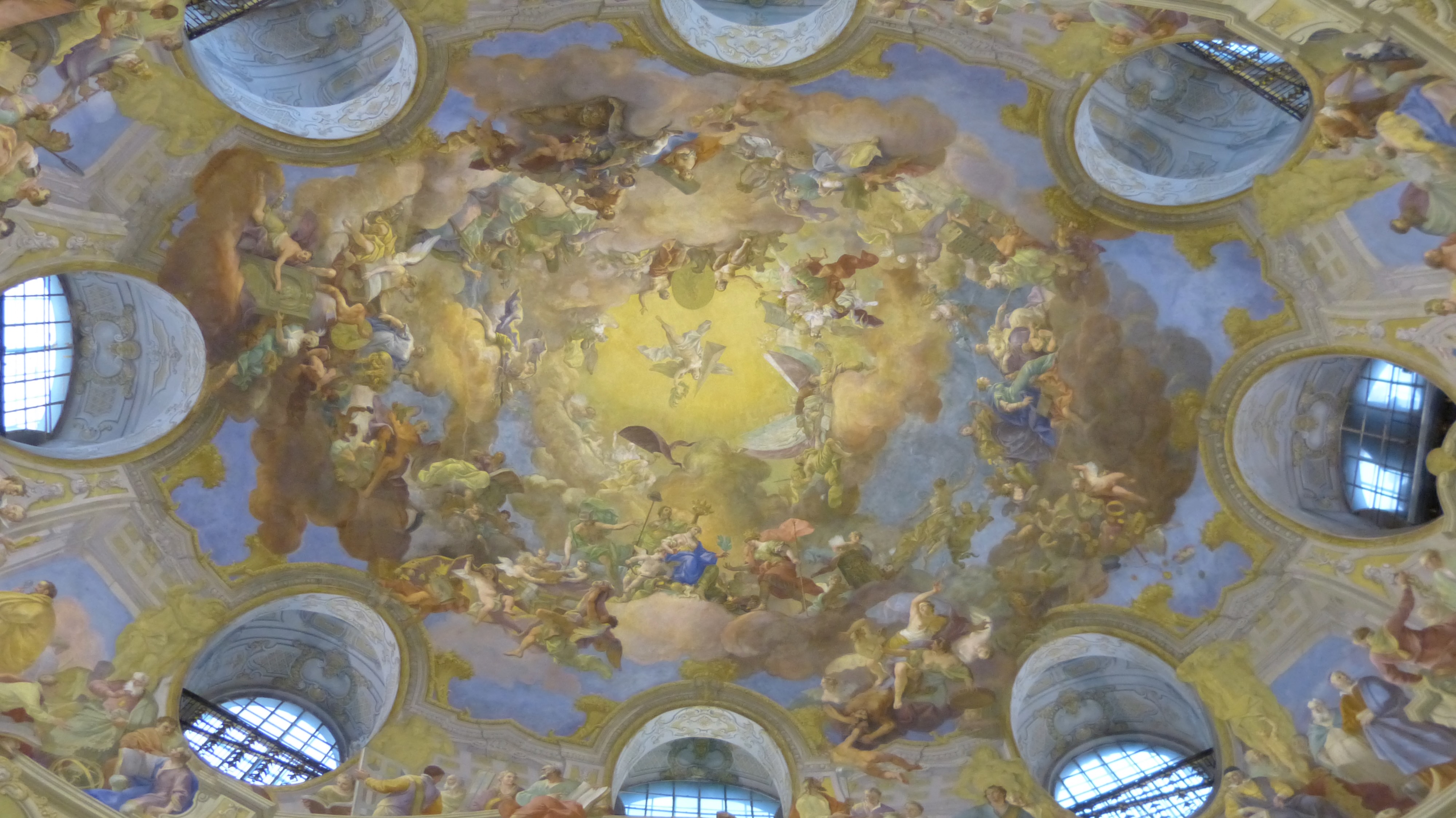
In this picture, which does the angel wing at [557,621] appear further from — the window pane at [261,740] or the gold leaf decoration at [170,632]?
the gold leaf decoration at [170,632]

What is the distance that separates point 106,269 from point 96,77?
2.36 m

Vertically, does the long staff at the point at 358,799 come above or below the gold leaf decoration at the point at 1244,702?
below

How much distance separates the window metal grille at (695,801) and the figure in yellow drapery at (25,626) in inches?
290

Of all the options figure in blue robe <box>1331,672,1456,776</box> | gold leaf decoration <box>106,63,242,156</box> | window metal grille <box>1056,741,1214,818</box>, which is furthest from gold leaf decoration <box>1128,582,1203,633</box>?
gold leaf decoration <box>106,63,242,156</box>

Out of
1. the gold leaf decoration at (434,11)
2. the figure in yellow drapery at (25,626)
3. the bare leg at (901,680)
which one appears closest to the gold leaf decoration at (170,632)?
the figure in yellow drapery at (25,626)

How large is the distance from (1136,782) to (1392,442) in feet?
17.4

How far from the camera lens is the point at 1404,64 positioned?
44.1ft

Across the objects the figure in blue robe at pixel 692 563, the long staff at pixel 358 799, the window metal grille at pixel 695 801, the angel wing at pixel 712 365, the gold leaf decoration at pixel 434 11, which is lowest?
the window metal grille at pixel 695 801

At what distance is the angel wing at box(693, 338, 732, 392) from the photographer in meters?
20.7

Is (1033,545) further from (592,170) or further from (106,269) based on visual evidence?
(106,269)

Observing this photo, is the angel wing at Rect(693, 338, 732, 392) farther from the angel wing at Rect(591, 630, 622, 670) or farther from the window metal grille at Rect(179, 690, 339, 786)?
the window metal grille at Rect(179, 690, 339, 786)

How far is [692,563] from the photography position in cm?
2014

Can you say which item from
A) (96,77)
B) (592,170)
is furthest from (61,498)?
(592,170)

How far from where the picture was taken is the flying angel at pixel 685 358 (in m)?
20.6
